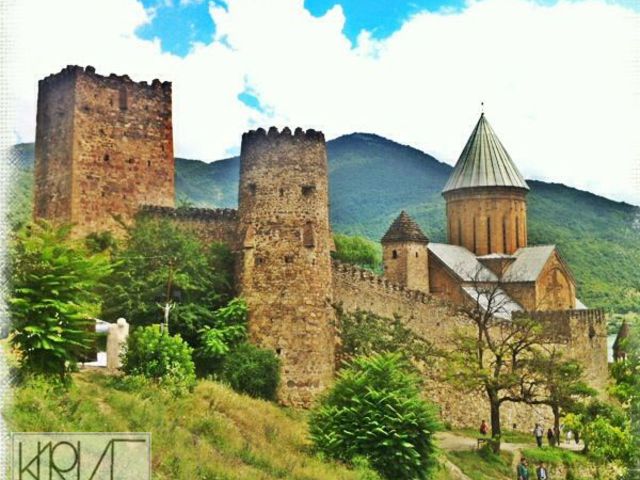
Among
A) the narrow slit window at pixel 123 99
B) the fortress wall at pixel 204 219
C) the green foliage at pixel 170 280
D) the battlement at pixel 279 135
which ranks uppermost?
the narrow slit window at pixel 123 99

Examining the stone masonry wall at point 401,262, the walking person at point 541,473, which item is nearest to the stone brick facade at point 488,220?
the stone masonry wall at point 401,262

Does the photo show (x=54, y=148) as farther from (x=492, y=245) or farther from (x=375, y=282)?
(x=492, y=245)

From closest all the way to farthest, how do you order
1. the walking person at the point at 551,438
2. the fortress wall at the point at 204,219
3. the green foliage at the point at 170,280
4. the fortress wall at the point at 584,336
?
the green foliage at the point at 170,280, the fortress wall at the point at 204,219, the walking person at the point at 551,438, the fortress wall at the point at 584,336

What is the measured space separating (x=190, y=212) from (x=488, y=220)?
2010cm

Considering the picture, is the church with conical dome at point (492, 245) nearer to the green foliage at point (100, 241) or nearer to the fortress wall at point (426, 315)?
the fortress wall at point (426, 315)

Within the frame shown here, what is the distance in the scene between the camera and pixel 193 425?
49.9 feet

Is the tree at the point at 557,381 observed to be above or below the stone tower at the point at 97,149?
below

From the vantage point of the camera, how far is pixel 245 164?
2112 centimetres

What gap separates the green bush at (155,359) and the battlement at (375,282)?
709 cm

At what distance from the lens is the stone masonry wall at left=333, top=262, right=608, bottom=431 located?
78.3 feet

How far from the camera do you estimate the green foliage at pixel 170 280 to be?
19922 millimetres

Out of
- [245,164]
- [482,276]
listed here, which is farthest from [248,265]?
[482,276]

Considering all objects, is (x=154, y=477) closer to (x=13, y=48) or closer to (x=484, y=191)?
(x=13, y=48)

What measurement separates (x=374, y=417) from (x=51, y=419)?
6958 mm
